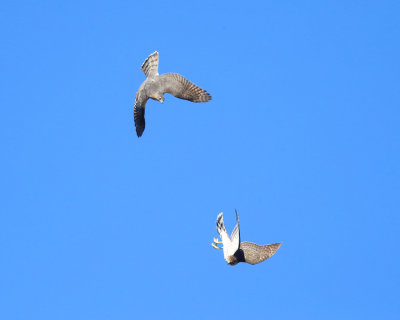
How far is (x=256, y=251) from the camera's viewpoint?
31203 mm

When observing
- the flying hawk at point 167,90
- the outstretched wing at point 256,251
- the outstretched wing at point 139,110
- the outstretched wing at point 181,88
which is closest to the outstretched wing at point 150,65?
the flying hawk at point 167,90

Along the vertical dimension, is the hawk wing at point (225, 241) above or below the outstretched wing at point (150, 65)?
below

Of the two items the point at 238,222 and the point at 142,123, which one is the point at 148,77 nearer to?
the point at 142,123

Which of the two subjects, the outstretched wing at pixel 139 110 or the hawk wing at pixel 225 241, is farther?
the outstretched wing at pixel 139 110

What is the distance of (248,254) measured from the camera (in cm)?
3083

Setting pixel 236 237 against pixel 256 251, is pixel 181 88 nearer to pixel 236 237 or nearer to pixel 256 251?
pixel 236 237

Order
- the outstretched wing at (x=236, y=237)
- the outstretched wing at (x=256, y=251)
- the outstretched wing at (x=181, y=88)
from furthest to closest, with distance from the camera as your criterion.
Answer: the outstretched wing at (x=256, y=251)
the outstretched wing at (x=181, y=88)
the outstretched wing at (x=236, y=237)

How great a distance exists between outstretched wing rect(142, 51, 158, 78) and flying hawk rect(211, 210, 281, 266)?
20.0 ft

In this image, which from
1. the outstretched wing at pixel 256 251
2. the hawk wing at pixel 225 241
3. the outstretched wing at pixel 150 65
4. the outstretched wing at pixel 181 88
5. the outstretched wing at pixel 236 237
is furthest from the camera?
the outstretched wing at pixel 150 65

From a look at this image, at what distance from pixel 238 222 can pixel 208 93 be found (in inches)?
209

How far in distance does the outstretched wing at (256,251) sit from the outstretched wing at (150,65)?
747 cm

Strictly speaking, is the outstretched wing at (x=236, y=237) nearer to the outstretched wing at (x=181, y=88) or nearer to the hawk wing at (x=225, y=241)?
the hawk wing at (x=225, y=241)

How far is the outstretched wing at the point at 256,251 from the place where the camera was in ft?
101

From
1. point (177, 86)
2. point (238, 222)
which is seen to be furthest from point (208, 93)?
point (238, 222)
